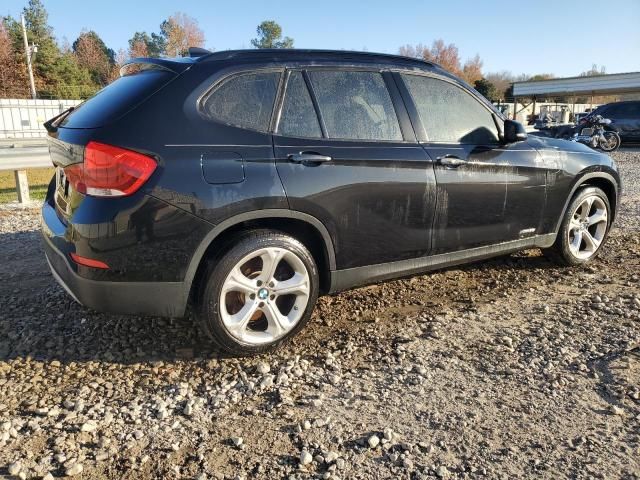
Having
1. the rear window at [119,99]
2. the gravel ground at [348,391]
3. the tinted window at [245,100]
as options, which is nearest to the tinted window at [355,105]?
the tinted window at [245,100]

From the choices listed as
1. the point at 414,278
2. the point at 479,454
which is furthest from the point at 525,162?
the point at 479,454

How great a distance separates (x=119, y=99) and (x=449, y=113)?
2331mm

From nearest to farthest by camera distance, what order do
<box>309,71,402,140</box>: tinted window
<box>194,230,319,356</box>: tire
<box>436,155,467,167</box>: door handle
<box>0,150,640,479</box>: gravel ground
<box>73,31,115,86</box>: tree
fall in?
<box>0,150,640,479</box>: gravel ground
<box>194,230,319,356</box>: tire
<box>309,71,402,140</box>: tinted window
<box>436,155,467,167</box>: door handle
<box>73,31,115,86</box>: tree

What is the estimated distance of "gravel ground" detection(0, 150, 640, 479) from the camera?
231cm

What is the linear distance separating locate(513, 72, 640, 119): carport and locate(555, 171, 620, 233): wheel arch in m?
28.9

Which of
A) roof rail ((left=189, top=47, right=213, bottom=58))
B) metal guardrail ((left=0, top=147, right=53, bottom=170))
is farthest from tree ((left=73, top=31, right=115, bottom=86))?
roof rail ((left=189, top=47, right=213, bottom=58))

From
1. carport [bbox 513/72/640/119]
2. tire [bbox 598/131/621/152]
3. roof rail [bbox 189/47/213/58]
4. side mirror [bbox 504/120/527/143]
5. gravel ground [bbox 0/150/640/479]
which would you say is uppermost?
carport [bbox 513/72/640/119]

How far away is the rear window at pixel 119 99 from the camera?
9.55 feet

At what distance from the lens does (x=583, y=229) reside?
4922mm

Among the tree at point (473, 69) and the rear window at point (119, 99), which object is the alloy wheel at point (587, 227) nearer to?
the rear window at point (119, 99)

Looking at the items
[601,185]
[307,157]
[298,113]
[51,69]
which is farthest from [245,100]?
[51,69]

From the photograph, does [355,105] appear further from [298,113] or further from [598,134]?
[598,134]

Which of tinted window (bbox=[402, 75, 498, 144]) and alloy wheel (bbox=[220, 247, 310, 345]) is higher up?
tinted window (bbox=[402, 75, 498, 144])

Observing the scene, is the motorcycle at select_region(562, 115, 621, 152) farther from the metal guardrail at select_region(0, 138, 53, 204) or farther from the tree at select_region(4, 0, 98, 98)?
the tree at select_region(4, 0, 98, 98)
